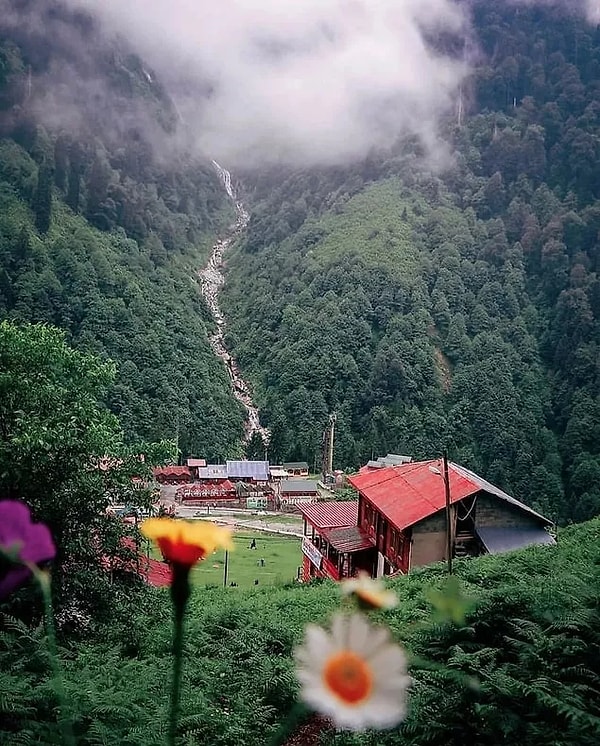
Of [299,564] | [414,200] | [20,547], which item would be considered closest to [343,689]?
[20,547]

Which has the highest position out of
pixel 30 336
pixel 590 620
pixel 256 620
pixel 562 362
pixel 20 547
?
pixel 562 362

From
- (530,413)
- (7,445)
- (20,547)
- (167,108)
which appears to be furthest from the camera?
(167,108)

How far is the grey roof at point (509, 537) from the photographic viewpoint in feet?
54.8

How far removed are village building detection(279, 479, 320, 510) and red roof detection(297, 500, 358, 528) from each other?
23697 mm

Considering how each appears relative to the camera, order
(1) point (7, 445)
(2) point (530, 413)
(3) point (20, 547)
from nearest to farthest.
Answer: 1. (3) point (20, 547)
2. (1) point (7, 445)
3. (2) point (530, 413)

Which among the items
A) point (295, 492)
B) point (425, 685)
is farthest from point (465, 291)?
point (425, 685)

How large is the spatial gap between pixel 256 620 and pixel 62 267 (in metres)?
77.2

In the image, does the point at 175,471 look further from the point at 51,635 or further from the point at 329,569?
the point at 51,635

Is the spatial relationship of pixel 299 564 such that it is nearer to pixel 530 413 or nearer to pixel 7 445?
pixel 7 445

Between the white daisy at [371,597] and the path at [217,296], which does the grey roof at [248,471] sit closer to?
the path at [217,296]

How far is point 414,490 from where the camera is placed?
18.3 metres

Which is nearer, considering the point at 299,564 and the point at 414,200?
the point at 299,564

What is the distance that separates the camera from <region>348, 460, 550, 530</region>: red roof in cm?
1683

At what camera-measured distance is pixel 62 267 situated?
260 feet
